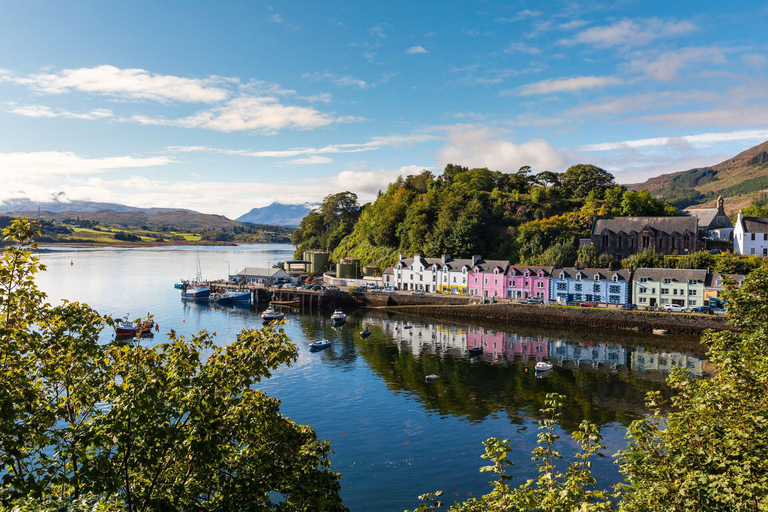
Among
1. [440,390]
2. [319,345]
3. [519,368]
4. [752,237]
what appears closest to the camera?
[440,390]

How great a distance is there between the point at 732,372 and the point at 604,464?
48.6 feet

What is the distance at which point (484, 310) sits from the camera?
6906 cm

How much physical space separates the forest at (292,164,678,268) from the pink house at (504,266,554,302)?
5.48 m

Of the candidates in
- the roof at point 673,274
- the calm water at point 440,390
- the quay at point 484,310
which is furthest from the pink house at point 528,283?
the roof at point 673,274

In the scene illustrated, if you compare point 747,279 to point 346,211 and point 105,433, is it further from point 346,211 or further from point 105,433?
point 346,211

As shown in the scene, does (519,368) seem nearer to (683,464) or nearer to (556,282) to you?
(556,282)

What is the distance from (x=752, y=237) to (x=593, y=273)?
24.5 meters

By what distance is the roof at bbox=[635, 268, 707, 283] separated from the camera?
6153cm

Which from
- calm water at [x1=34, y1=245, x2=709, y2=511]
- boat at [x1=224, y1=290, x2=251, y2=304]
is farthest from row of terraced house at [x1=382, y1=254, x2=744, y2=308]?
boat at [x1=224, y1=290, x2=251, y2=304]

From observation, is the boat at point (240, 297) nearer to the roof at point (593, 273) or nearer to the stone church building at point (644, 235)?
the roof at point (593, 273)

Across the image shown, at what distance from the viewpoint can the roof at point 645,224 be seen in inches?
2926

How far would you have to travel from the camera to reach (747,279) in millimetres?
21781

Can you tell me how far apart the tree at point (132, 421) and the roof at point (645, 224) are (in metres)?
81.2

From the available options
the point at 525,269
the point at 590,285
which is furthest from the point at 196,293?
the point at 590,285
